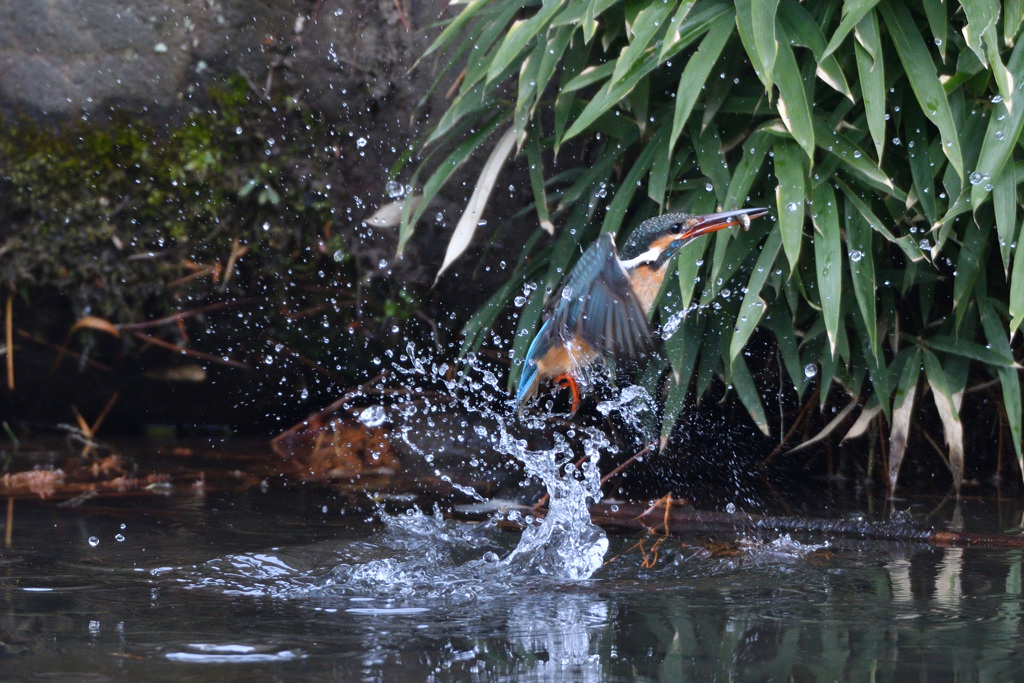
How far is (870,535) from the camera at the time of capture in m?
2.37

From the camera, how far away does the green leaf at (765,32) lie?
2.18 m

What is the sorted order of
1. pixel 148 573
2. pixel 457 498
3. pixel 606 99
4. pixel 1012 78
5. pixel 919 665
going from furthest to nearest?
pixel 457 498
pixel 606 99
pixel 1012 78
pixel 148 573
pixel 919 665

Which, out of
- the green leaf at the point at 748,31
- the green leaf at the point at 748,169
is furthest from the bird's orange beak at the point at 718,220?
the green leaf at the point at 748,31

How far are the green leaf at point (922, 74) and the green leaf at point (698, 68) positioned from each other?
38 cm

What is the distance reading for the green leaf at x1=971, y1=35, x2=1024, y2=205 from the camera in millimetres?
2221

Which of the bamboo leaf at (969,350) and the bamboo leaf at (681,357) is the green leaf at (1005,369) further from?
the bamboo leaf at (681,357)

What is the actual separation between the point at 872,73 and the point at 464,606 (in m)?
1.45

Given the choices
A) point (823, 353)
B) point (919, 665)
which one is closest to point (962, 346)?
point (823, 353)

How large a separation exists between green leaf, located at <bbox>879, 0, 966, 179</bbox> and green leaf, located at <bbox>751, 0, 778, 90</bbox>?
0.32m

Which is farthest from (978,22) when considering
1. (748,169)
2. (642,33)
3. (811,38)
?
(642,33)

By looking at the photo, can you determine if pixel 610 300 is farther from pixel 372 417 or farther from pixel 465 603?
pixel 372 417

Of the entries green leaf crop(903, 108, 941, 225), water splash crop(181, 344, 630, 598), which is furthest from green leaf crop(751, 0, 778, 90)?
water splash crop(181, 344, 630, 598)

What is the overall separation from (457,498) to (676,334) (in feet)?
2.53

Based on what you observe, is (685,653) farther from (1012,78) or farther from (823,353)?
(1012,78)
